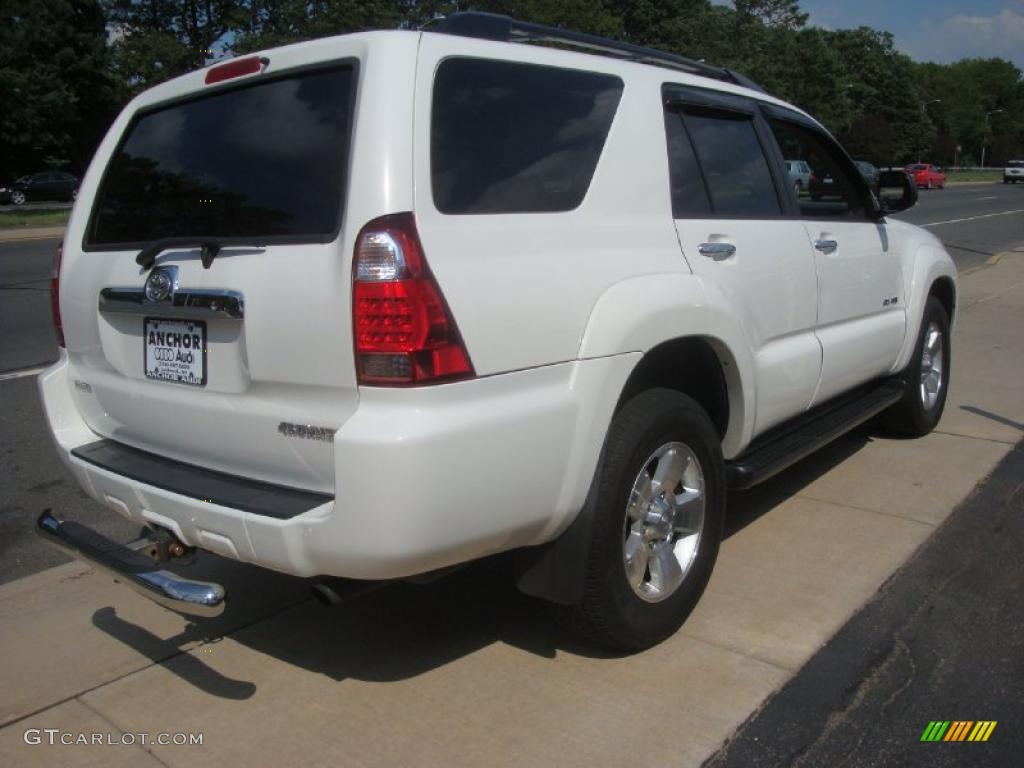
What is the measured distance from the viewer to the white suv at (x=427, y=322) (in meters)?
2.60

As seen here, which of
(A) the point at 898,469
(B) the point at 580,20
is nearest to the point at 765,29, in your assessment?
(B) the point at 580,20

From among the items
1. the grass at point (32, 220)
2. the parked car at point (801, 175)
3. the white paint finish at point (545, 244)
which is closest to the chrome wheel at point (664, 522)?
the white paint finish at point (545, 244)

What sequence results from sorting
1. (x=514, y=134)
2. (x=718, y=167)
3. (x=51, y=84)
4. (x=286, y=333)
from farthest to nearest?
(x=51, y=84)
(x=718, y=167)
(x=514, y=134)
(x=286, y=333)

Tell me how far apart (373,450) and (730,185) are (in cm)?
211

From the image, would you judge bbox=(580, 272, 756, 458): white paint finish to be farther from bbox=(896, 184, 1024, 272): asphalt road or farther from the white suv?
bbox=(896, 184, 1024, 272): asphalt road

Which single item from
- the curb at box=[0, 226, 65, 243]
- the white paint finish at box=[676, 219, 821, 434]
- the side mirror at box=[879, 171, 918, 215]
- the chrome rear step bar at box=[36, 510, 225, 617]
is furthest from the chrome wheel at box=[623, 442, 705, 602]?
the curb at box=[0, 226, 65, 243]

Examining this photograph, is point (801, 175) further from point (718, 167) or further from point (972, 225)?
point (972, 225)

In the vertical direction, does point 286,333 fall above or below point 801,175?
below

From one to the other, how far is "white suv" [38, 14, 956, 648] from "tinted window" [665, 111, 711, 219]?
0.4 inches

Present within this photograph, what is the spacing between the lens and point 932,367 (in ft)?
19.8

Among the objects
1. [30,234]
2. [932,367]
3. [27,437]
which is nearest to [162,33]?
[30,234]

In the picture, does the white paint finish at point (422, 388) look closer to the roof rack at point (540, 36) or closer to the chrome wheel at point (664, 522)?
the roof rack at point (540, 36)

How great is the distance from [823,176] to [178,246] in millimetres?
3487

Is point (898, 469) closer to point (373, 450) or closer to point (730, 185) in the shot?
point (730, 185)
